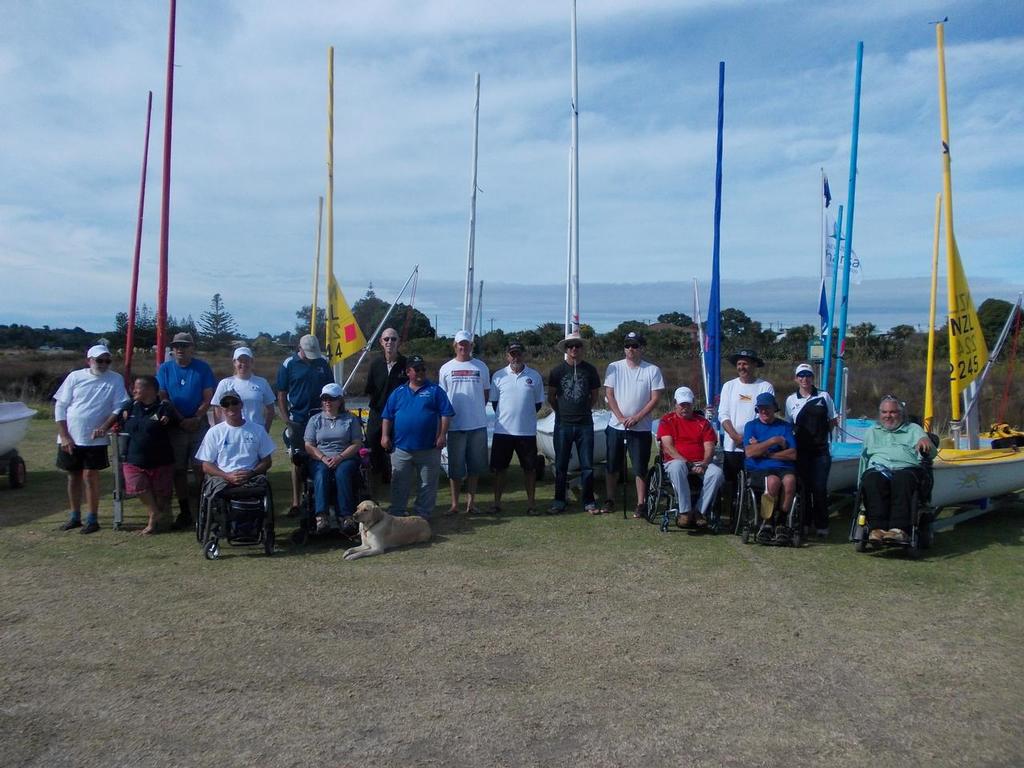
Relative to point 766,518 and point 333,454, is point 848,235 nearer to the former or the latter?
point 766,518

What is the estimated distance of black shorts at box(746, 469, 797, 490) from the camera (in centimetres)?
675

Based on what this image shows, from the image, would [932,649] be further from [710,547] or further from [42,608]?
[42,608]

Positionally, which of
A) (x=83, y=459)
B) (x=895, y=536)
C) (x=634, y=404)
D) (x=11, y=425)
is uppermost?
(x=634, y=404)

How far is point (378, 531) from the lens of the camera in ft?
21.0

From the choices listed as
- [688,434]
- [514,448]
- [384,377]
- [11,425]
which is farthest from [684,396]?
[11,425]

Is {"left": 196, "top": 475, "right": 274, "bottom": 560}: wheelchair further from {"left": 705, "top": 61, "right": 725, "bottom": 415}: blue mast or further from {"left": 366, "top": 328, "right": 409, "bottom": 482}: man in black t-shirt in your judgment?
{"left": 705, "top": 61, "right": 725, "bottom": 415}: blue mast

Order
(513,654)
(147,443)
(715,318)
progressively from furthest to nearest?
1. (715,318)
2. (147,443)
3. (513,654)

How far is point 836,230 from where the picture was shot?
11.0m

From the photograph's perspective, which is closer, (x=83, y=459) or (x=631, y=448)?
(x=83, y=459)

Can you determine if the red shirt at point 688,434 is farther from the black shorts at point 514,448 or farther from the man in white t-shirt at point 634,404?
the black shorts at point 514,448

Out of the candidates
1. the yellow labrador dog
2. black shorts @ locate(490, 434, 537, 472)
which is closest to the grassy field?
the yellow labrador dog

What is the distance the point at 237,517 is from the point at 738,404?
13.5 ft

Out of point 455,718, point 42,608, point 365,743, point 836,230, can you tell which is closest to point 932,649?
point 455,718

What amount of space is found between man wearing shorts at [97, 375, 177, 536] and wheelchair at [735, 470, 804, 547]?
4.67 m
